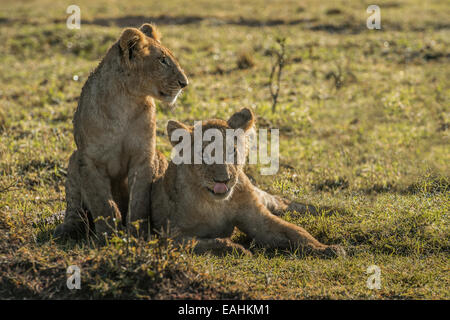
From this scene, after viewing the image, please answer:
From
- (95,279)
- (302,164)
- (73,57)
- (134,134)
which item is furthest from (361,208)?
(73,57)

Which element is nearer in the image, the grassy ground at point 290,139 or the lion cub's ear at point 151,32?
the grassy ground at point 290,139

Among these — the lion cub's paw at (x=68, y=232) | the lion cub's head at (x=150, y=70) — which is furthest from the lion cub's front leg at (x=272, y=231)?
the lion cub's paw at (x=68, y=232)

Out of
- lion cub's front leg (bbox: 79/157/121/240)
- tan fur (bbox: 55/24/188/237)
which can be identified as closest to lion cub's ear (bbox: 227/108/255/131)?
tan fur (bbox: 55/24/188/237)

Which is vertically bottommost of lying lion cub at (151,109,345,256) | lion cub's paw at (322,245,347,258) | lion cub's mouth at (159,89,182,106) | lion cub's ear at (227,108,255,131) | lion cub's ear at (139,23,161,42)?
lion cub's paw at (322,245,347,258)

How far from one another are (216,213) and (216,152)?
2.83 ft

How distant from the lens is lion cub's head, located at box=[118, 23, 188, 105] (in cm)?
656

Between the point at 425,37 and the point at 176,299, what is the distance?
16205 millimetres

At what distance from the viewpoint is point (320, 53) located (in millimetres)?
17625

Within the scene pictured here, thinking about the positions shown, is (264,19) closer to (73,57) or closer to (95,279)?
(73,57)

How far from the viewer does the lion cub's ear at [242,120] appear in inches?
268

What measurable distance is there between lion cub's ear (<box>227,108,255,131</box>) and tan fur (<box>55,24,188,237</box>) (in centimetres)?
67

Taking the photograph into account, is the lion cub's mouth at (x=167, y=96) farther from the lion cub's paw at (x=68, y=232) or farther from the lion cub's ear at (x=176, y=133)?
the lion cub's paw at (x=68, y=232)

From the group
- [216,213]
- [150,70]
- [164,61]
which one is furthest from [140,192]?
[164,61]

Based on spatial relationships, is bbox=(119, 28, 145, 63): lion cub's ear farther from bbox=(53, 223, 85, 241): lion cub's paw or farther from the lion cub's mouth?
bbox=(53, 223, 85, 241): lion cub's paw
